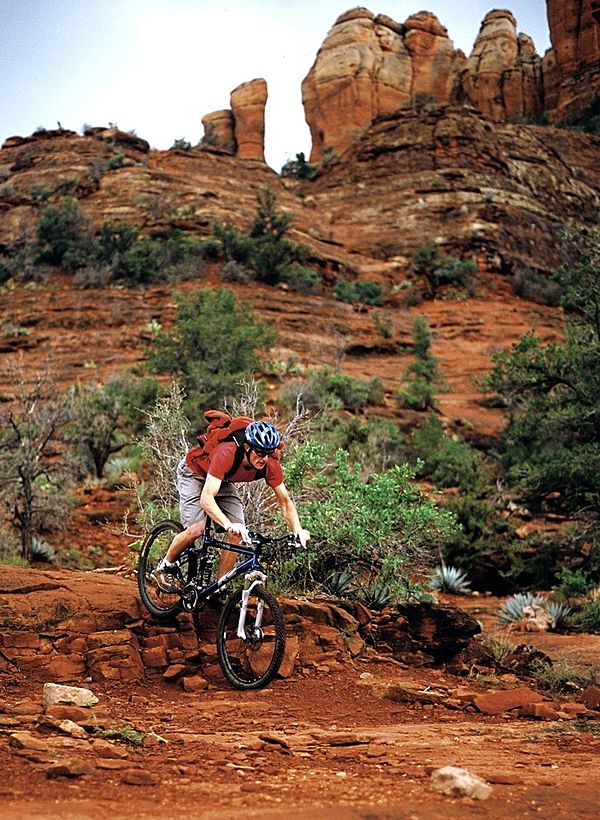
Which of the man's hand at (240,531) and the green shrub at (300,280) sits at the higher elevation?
the green shrub at (300,280)

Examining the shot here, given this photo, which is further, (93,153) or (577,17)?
(577,17)

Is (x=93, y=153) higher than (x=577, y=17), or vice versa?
(x=577, y=17)

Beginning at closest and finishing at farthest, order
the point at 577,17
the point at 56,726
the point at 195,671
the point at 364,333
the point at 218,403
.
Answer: the point at 56,726, the point at 195,671, the point at 218,403, the point at 364,333, the point at 577,17

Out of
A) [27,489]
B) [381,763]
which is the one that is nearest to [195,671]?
[381,763]

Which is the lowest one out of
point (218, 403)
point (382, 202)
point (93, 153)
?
point (218, 403)

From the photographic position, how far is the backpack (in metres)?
5.10

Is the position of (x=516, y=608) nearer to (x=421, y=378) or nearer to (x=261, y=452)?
(x=261, y=452)

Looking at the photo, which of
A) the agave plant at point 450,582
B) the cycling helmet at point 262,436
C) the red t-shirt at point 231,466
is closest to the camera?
the cycling helmet at point 262,436

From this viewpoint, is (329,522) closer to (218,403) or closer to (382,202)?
(218,403)

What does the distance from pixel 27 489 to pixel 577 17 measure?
6762cm

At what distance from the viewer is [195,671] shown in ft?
17.4

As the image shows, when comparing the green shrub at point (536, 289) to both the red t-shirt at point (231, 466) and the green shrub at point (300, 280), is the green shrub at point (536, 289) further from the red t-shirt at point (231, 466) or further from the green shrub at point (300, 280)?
the red t-shirt at point (231, 466)

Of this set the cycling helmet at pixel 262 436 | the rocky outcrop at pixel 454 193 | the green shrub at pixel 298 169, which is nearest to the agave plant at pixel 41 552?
the cycling helmet at pixel 262 436

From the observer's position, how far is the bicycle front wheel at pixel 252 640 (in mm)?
4855
